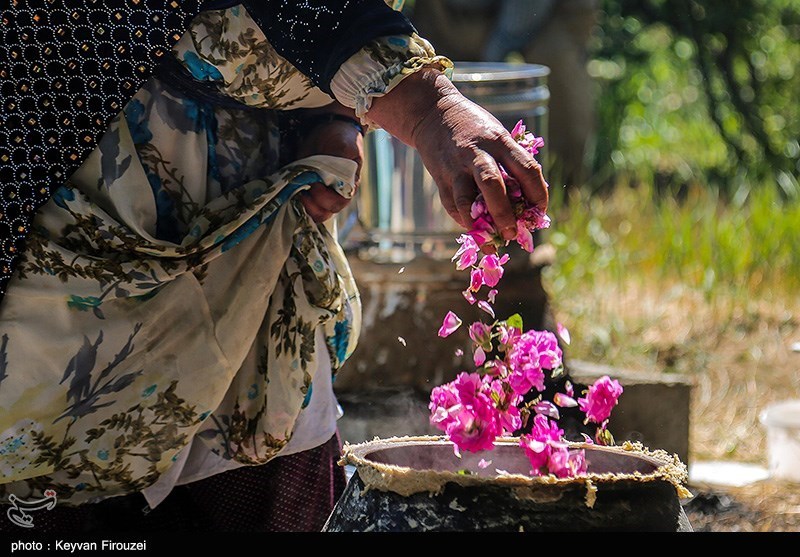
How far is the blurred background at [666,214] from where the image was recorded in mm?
4004

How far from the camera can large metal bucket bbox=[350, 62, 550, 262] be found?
3.71 metres

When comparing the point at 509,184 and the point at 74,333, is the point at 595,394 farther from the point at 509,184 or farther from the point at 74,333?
the point at 74,333

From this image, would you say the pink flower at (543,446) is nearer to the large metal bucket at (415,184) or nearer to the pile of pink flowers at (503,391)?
the pile of pink flowers at (503,391)

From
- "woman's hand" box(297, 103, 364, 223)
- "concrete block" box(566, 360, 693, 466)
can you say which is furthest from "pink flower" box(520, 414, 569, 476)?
"concrete block" box(566, 360, 693, 466)

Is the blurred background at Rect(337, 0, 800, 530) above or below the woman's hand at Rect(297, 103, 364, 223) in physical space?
below

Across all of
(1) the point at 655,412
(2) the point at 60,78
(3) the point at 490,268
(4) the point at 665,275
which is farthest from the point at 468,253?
(4) the point at 665,275

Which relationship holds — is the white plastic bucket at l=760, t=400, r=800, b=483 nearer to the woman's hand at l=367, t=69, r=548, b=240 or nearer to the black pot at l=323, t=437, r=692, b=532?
the black pot at l=323, t=437, r=692, b=532

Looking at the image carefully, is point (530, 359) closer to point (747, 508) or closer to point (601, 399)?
point (601, 399)

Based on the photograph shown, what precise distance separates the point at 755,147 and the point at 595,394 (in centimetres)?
654

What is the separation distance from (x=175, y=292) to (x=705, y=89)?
22.3 feet

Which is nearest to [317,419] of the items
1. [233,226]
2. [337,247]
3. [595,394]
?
[337,247]

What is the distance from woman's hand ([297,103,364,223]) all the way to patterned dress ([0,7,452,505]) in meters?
0.03

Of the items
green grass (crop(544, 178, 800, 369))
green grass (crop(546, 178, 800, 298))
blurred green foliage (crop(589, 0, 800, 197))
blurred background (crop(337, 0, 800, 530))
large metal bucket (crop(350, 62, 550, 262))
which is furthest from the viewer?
blurred green foliage (crop(589, 0, 800, 197))

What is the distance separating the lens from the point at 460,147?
1.53 meters
